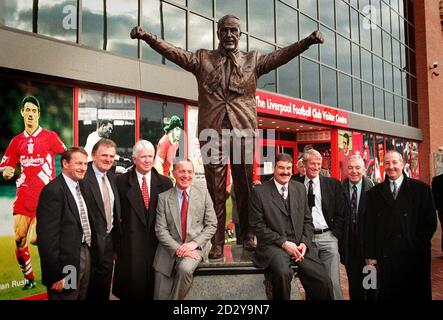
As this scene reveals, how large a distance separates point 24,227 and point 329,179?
4747mm

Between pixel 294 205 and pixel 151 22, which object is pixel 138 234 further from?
pixel 151 22

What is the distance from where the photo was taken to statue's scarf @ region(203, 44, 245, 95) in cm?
397

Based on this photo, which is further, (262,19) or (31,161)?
(262,19)

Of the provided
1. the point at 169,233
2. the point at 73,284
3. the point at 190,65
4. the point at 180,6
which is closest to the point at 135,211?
the point at 169,233

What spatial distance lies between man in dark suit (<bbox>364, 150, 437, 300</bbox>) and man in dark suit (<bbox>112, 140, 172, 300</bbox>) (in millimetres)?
1990

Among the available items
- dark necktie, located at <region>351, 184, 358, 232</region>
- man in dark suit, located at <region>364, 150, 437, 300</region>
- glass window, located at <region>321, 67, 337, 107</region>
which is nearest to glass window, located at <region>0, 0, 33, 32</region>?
dark necktie, located at <region>351, 184, 358, 232</region>

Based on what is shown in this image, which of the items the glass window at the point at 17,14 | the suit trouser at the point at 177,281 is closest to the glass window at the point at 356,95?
the glass window at the point at 17,14

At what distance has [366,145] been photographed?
1645 cm

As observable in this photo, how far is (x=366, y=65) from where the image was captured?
1697cm

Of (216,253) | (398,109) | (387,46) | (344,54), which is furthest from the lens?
(398,109)

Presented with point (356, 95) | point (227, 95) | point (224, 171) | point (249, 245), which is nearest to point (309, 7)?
point (356, 95)

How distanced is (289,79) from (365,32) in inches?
255

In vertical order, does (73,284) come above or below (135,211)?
below
